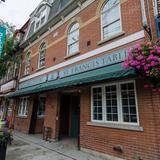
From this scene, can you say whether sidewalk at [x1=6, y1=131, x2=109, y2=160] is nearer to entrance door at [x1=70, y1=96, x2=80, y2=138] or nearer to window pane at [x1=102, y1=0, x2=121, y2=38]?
entrance door at [x1=70, y1=96, x2=80, y2=138]

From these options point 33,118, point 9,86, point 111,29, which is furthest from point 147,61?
point 9,86

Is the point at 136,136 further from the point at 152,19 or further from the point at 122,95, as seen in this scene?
the point at 152,19

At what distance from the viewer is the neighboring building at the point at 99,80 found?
5281 millimetres

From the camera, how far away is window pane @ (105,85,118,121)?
627 centimetres

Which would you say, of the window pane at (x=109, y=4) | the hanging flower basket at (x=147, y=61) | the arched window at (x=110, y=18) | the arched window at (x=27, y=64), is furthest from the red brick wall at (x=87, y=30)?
the hanging flower basket at (x=147, y=61)

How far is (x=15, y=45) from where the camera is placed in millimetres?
14883

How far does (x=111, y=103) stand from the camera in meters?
6.48

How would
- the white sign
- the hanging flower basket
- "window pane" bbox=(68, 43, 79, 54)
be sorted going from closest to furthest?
the hanging flower basket, "window pane" bbox=(68, 43, 79, 54), the white sign

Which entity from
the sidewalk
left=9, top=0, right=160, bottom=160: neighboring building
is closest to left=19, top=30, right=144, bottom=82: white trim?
left=9, top=0, right=160, bottom=160: neighboring building

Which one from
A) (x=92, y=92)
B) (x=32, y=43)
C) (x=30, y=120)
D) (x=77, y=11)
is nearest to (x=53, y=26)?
(x=77, y=11)

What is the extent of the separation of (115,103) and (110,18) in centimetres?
400

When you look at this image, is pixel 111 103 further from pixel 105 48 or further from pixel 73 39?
pixel 73 39

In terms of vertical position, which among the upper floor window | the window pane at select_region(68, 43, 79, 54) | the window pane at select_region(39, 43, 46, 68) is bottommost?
the window pane at select_region(68, 43, 79, 54)

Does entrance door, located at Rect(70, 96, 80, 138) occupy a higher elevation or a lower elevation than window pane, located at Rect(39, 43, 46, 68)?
lower
